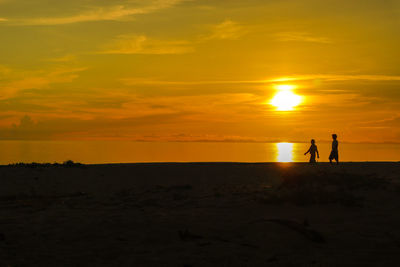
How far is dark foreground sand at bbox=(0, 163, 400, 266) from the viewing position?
837 cm

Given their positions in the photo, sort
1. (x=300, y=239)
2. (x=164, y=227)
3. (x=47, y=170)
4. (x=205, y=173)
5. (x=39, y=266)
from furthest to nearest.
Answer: (x=47, y=170)
(x=205, y=173)
(x=164, y=227)
(x=300, y=239)
(x=39, y=266)

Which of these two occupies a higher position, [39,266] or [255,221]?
[255,221]

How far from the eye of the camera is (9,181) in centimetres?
2012

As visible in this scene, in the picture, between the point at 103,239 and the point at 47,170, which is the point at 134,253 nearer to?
the point at 103,239

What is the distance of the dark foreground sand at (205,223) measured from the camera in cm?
837

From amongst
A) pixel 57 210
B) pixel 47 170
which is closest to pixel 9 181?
pixel 47 170

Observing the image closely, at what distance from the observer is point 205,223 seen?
427 inches

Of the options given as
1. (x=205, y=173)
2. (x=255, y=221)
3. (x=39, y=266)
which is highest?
(x=205, y=173)

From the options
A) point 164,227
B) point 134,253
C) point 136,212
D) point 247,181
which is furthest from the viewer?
point 247,181

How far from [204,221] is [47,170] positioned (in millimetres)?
15042

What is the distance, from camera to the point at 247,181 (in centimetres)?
1866

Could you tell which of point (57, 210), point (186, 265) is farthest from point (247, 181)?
point (186, 265)

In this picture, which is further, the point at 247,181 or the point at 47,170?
the point at 47,170

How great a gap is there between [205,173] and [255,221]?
36.9 feet
